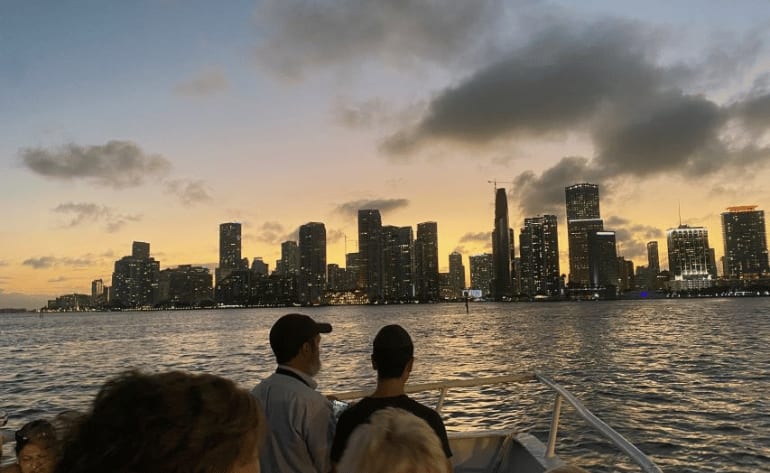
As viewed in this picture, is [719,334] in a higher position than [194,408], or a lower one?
lower

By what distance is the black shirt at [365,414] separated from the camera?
3.22 m

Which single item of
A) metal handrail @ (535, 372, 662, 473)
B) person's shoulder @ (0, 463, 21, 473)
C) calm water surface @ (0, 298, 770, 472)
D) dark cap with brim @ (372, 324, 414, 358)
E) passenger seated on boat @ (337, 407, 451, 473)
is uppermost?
dark cap with brim @ (372, 324, 414, 358)

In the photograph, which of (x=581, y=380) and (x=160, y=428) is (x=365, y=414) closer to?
(x=160, y=428)

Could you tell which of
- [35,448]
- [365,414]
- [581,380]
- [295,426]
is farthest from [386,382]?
[581,380]

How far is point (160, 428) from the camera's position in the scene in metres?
1.28

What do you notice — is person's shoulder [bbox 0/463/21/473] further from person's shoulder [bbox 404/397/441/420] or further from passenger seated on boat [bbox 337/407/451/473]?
passenger seated on boat [bbox 337/407/451/473]

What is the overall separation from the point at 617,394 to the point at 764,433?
8.36m

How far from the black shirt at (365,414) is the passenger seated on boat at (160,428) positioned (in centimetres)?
188

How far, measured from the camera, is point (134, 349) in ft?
212

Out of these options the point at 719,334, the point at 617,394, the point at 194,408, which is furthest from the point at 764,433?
the point at 719,334

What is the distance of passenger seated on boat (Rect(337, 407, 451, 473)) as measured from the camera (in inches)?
75.4

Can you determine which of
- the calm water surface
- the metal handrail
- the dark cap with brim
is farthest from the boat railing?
the calm water surface

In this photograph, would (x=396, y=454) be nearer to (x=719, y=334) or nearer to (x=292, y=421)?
(x=292, y=421)

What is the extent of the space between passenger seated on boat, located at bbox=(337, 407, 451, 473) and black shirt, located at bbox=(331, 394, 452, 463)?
1.24 metres
